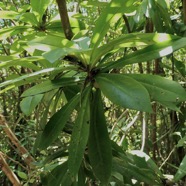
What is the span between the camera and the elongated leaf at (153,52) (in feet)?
2.07

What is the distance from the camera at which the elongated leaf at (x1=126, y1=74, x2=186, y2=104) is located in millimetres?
636

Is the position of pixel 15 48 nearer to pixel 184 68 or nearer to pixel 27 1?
pixel 184 68

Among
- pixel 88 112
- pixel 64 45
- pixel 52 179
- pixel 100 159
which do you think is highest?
pixel 64 45

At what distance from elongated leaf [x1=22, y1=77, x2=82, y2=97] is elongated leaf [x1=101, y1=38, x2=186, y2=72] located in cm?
8

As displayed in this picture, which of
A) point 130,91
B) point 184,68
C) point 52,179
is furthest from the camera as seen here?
point 184,68

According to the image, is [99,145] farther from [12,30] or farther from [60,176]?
[12,30]

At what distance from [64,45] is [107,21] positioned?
11 centimetres

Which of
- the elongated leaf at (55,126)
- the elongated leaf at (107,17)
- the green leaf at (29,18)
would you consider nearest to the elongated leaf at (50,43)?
the elongated leaf at (107,17)

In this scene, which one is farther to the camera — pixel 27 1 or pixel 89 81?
pixel 27 1

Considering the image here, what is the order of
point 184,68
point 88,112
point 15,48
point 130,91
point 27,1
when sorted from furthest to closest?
point 27,1 < point 184,68 < point 15,48 < point 88,112 < point 130,91

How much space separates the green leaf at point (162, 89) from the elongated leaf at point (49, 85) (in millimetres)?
133

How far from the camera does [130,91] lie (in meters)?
0.60

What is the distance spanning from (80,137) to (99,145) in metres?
0.06

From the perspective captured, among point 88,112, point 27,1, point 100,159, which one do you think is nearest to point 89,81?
point 88,112
